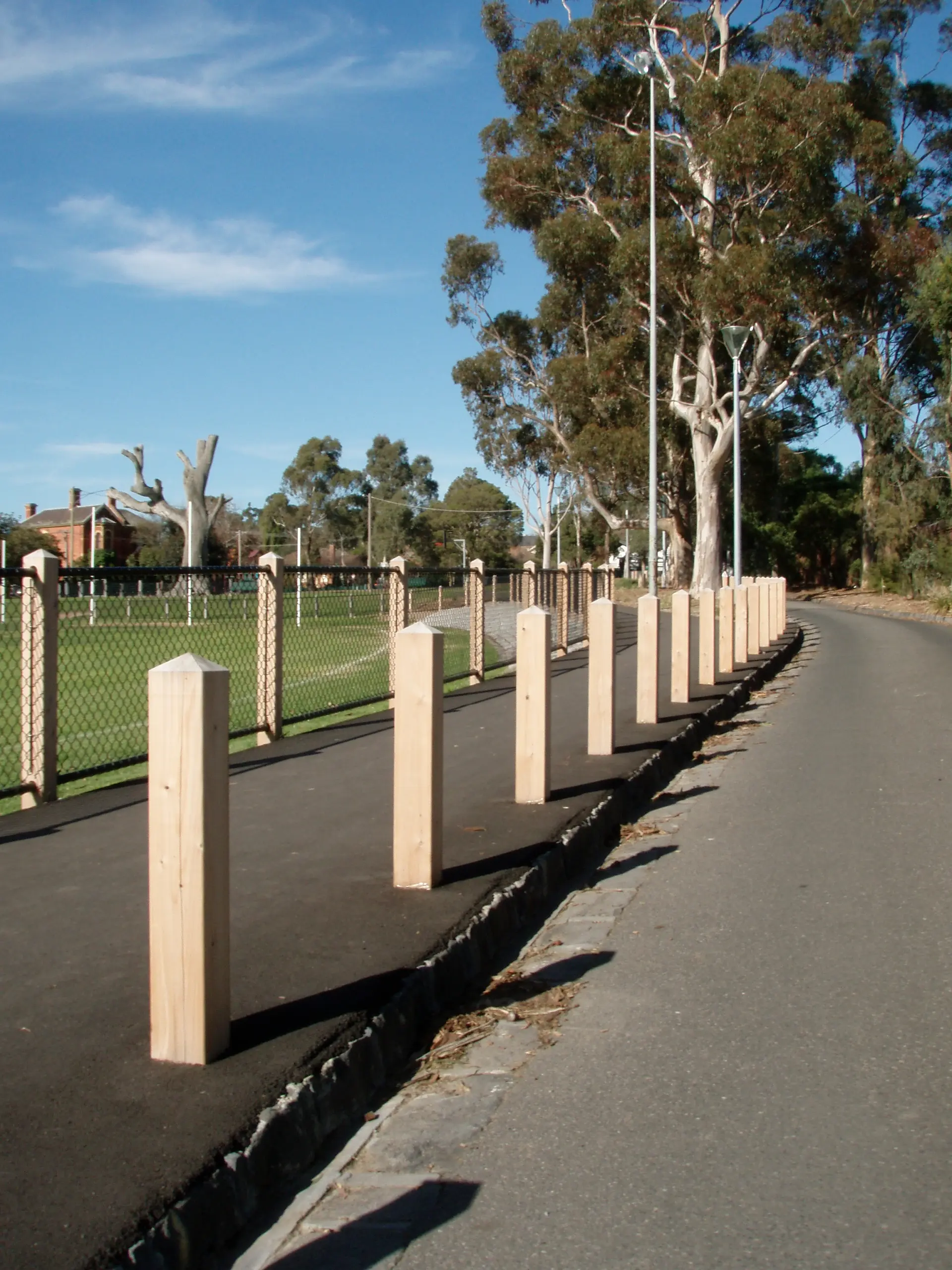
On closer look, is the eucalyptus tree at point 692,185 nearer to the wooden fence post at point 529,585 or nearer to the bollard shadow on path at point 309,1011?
the wooden fence post at point 529,585

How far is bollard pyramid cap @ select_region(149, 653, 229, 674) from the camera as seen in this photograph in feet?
10.5

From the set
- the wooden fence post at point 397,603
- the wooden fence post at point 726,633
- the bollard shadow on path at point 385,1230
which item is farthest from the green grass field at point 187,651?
the bollard shadow on path at point 385,1230

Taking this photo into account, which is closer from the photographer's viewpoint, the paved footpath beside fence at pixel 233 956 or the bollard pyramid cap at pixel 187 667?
the paved footpath beside fence at pixel 233 956

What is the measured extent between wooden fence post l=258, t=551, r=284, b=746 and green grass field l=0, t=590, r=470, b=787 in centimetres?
39

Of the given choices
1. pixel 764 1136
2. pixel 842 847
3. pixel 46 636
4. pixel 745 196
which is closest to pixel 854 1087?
pixel 764 1136

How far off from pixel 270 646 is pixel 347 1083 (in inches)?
240

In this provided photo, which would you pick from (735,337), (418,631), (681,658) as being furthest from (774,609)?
(418,631)

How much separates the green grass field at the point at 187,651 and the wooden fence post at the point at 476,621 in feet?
2.30

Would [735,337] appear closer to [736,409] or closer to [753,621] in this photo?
[736,409]

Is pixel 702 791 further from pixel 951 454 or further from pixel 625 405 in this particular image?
pixel 951 454

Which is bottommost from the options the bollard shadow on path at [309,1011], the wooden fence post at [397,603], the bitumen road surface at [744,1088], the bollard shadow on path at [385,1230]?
the bollard shadow on path at [385,1230]

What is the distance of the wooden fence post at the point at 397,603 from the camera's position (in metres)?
11.6

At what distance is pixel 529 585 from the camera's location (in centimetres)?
1489

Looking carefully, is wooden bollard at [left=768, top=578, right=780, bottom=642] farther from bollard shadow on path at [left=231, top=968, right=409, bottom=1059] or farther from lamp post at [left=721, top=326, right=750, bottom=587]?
bollard shadow on path at [left=231, top=968, right=409, bottom=1059]
